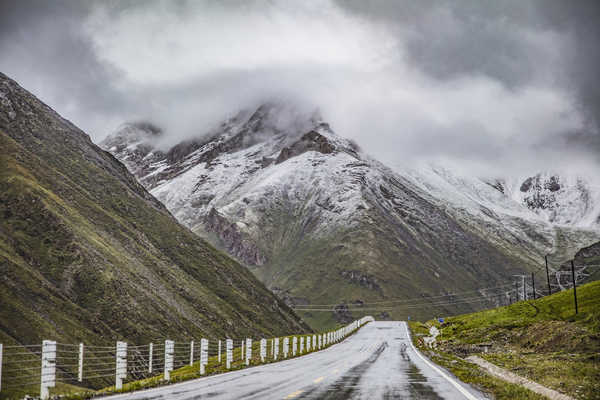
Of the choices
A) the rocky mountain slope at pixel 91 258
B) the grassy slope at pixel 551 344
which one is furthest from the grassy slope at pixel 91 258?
the grassy slope at pixel 551 344

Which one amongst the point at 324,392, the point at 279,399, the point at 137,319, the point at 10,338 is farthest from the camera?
the point at 137,319

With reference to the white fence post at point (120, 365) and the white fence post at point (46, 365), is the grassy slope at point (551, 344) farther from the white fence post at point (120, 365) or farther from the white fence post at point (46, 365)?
the white fence post at point (46, 365)

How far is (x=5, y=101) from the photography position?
127m

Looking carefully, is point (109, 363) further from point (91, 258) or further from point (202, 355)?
point (91, 258)

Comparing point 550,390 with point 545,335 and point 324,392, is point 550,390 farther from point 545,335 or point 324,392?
point 545,335

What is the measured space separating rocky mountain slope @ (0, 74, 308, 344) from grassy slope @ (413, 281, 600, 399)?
4167 centimetres

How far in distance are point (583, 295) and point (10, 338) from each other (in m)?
76.1

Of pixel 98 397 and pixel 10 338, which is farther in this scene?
pixel 10 338

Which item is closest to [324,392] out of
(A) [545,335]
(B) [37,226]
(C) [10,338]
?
(A) [545,335]

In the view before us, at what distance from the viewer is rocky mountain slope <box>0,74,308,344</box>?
72812 mm

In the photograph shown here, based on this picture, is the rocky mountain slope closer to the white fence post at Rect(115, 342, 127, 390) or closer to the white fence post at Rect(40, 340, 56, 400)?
the white fence post at Rect(115, 342, 127, 390)

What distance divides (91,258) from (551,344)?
213ft

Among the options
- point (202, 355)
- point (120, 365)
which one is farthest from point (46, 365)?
point (202, 355)

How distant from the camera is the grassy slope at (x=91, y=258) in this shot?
72688 mm
